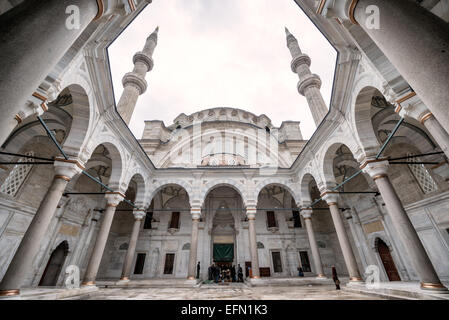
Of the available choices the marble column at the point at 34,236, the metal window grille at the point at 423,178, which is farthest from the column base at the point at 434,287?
the marble column at the point at 34,236

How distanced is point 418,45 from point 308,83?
1441 centimetres

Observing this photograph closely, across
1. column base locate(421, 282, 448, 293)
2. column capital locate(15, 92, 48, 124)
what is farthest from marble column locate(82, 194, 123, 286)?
column base locate(421, 282, 448, 293)

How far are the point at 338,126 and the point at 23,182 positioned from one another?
13544 millimetres

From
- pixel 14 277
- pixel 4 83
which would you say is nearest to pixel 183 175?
pixel 14 277

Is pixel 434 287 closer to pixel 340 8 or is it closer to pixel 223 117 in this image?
pixel 340 8

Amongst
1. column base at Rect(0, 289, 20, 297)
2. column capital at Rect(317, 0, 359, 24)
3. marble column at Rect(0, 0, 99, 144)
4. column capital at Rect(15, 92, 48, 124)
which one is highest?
column capital at Rect(317, 0, 359, 24)

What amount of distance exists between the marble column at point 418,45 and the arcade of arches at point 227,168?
0.01 m

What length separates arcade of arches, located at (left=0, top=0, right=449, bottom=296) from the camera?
9.05 ft

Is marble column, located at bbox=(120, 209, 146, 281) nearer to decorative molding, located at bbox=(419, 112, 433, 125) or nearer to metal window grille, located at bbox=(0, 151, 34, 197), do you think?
metal window grille, located at bbox=(0, 151, 34, 197)

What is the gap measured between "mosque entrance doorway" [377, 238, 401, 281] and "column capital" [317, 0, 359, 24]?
11353mm

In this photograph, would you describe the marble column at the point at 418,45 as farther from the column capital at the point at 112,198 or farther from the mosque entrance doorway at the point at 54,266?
the mosque entrance doorway at the point at 54,266

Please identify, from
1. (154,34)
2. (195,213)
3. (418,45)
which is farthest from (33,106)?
(154,34)

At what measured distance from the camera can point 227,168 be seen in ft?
38.9
